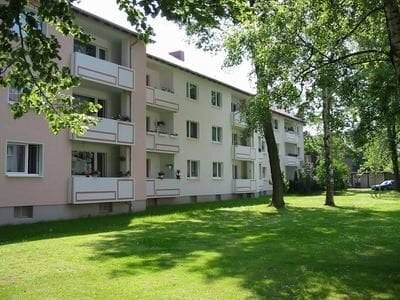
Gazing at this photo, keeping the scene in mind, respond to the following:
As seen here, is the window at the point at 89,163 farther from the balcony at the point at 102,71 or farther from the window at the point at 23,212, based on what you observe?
the balcony at the point at 102,71

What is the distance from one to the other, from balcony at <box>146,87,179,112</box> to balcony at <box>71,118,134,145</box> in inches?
210

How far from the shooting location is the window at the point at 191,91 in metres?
35.9

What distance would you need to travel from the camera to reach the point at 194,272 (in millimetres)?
9320

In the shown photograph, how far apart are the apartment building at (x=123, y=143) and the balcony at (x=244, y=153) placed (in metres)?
0.09

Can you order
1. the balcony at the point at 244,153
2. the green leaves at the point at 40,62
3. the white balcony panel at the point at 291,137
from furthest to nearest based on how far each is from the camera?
1. the white balcony panel at the point at 291,137
2. the balcony at the point at 244,153
3. the green leaves at the point at 40,62

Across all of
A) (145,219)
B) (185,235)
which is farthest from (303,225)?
(145,219)

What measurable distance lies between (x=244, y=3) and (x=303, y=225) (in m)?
Result: 13.1

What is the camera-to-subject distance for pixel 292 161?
61.0m

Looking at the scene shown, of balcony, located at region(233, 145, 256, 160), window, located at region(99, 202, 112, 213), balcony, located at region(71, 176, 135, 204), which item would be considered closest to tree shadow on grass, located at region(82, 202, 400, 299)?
balcony, located at region(71, 176, 135, 204)

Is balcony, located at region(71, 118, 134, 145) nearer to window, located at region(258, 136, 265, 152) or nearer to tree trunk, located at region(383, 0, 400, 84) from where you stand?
tree trunk, located at region(383, 0, 400, 84)

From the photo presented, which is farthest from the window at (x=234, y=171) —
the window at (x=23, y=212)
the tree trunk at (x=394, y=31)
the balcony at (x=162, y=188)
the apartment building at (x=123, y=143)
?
the tree trunk at (x=394, y=31)

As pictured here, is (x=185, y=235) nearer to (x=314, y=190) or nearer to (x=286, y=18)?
(x=286, y=18)

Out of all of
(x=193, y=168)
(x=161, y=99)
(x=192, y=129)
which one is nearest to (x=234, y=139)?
(x=192, y=129)

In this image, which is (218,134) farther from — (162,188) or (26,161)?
(26,161)
